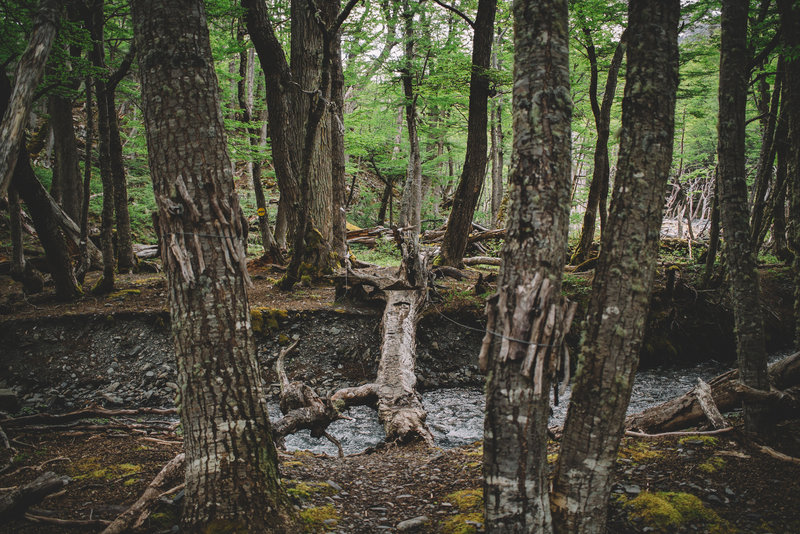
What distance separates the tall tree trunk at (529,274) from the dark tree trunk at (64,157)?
43.5 feet

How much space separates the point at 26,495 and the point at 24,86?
2.57m

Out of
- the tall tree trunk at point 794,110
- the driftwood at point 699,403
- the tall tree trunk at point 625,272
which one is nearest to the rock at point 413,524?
the tall tree trunk at point 625,272

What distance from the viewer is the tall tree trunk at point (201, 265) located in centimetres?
221

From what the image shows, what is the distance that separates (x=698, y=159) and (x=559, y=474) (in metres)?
25.2

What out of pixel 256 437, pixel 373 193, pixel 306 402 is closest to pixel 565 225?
pixel 256 437

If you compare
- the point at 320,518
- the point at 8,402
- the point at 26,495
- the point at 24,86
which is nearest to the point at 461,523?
the point at 320,518

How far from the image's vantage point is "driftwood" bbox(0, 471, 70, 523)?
2.36m

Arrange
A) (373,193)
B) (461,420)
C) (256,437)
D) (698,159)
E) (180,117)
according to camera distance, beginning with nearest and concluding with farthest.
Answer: (180,117) < (256,437) < (461,420) < (698,159) < (373,193)

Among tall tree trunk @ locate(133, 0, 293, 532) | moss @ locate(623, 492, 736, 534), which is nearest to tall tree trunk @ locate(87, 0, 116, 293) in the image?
tall tree trunk @ locate(133, 0, 293, 532)

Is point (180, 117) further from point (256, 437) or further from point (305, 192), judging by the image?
point (305, 192)

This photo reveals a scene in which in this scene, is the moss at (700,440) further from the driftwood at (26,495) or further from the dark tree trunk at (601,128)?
the dark tree trunk at (601,128)

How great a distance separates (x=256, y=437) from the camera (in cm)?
236

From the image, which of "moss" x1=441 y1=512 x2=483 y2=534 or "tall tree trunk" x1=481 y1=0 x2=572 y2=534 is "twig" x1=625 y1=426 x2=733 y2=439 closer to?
"moss" x1=441 y1=512 x2=483 y2=534

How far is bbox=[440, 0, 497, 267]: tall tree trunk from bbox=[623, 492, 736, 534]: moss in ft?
22.9
